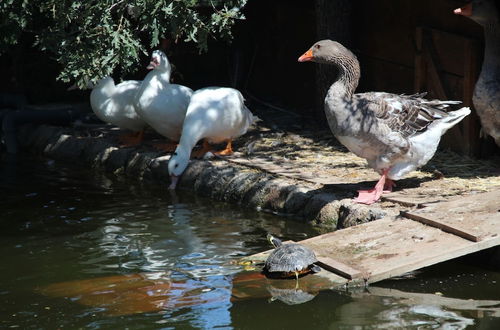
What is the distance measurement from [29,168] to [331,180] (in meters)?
4.49

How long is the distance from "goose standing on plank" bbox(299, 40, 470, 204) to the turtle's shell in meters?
1.64

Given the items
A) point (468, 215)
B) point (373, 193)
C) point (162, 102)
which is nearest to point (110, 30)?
point (373, 193)

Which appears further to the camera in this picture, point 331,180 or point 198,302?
point 331,180

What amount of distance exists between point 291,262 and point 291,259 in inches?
1.0

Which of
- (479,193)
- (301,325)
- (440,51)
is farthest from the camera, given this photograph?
(440,51)

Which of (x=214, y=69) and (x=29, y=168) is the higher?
(x=214, y=69)

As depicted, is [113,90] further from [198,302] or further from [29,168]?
[198,302]

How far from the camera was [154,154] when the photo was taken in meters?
11.2

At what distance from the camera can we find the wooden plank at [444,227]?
6832 mm

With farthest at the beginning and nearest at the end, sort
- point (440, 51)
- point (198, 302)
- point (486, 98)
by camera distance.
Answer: point (440, 51)
point (486, 98)
point (198, 302)

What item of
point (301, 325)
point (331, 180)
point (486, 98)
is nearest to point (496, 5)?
point (486, 98)

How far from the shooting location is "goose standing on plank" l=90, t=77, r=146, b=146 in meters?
11.6

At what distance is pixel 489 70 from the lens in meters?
9.02

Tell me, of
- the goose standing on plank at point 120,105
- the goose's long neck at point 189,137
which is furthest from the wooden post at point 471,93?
the goose standing on plank at point 120,105
